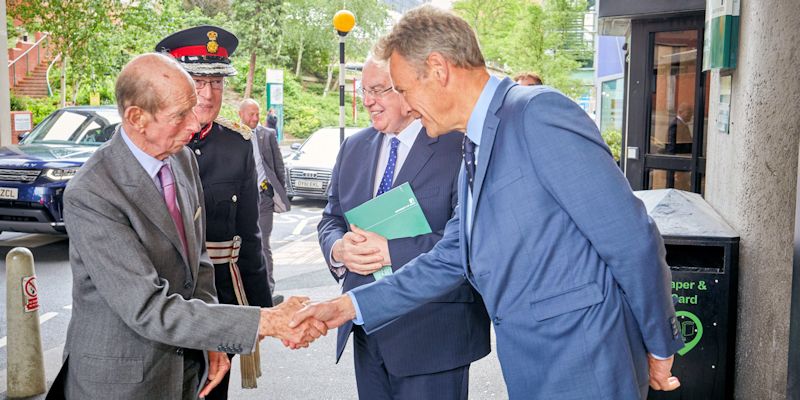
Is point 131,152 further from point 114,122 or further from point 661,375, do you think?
point 114,122

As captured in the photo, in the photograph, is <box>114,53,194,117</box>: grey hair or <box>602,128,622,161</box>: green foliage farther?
<box>602,128,622,161</box>: green foliage

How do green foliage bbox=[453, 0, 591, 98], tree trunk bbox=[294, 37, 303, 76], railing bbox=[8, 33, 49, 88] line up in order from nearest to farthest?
green foliage bbox=[453, 0, 591, 98]
railing bbox=[8, 33, 49, 88]
tree trunk bbox=[294, 37, 303, 76]

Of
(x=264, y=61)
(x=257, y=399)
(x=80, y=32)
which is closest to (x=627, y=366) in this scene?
(x=257, y=399)

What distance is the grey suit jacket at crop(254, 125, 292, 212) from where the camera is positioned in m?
10.8

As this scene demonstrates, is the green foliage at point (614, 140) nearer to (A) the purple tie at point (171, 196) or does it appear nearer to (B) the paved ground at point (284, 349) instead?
(B) the paved ground at point (284, 349)

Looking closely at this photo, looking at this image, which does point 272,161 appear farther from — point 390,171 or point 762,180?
point 390,171

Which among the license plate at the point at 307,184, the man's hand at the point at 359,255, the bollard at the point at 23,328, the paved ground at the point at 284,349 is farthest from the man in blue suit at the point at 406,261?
the license plate at the point at 307,184

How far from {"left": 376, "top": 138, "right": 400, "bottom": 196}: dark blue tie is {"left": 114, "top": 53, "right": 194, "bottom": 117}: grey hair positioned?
43.3 inches

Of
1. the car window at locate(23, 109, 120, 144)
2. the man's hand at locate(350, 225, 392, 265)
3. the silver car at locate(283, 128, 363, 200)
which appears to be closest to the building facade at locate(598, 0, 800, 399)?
the man's hand at locate(350, 225, 392, 265)

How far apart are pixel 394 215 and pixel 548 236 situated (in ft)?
3.40

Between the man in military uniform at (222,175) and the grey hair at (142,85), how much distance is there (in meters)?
0.90

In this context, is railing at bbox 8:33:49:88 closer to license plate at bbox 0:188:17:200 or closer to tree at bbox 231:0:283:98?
tree at bbox 231:0:283:98

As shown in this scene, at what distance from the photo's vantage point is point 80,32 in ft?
69.7

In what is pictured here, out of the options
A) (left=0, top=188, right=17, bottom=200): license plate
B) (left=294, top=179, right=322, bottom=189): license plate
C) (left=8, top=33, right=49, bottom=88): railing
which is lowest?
(left=294, top=179, right=322, bottom=189): license plate
